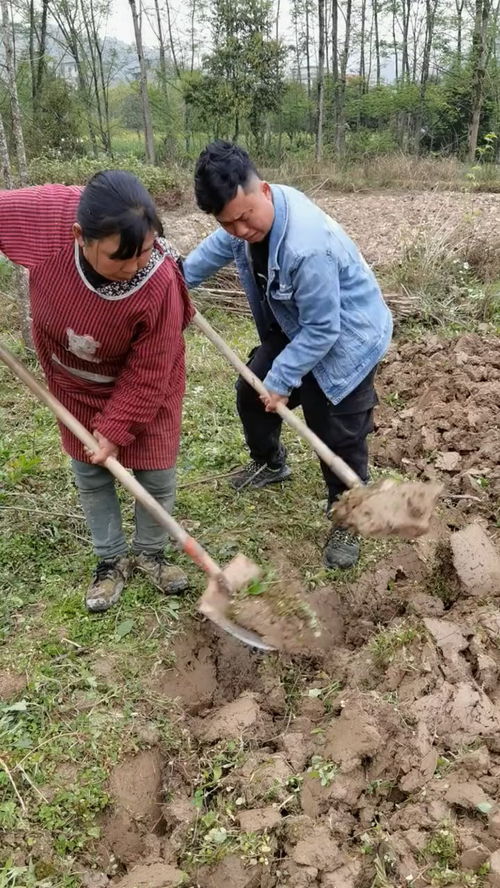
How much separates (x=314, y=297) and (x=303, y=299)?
42 mm

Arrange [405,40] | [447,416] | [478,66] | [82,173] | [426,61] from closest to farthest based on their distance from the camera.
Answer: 1. [447,416]
2. [82,173]
3. [478,66]
4. [426,61]
5. [405,40]

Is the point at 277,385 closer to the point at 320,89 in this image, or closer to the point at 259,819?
the point at 259,819

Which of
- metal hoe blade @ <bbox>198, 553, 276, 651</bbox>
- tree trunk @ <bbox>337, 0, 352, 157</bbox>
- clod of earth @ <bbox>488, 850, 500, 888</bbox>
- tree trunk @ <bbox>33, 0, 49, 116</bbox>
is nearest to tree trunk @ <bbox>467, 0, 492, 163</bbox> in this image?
tree trunk @ <bbox>337, 0, 352, 157</bbox>

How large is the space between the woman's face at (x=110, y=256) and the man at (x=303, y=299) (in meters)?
0.43

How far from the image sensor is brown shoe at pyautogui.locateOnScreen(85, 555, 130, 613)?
2.89m

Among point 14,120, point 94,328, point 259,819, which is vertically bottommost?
point 259,819

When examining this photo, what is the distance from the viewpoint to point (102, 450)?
7.80ft

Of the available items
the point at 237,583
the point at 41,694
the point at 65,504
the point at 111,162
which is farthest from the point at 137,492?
the point at 111,162

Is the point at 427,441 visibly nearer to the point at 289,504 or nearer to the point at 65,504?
the point at 289,504

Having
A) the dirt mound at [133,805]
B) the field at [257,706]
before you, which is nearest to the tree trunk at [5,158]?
the field at [257,706]

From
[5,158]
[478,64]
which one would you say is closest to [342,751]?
[5,158]

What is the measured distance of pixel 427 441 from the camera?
13.8ft

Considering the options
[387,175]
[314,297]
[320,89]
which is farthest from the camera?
[320,89]

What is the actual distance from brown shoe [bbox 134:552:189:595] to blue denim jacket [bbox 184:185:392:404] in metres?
0.97
